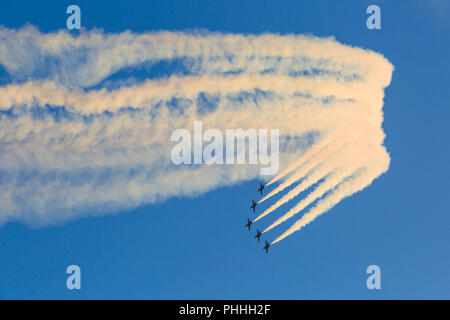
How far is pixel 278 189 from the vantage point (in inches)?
3666
